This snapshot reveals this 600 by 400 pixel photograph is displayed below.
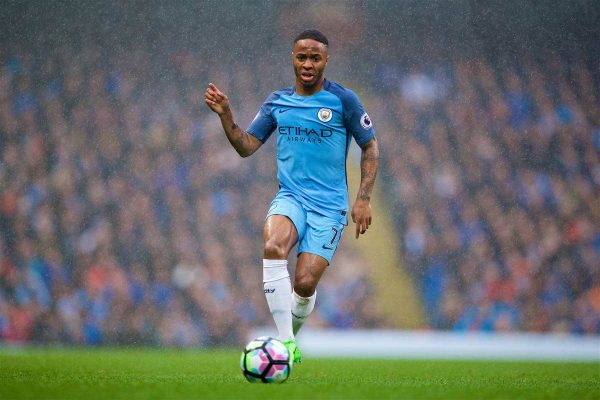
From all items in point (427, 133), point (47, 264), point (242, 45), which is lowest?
point (47, 264)

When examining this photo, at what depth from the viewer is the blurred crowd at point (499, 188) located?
45.3 ft

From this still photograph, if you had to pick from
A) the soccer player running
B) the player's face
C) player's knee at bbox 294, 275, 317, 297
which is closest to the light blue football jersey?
the soccer player running

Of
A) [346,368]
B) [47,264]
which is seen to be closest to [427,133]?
[47,264]

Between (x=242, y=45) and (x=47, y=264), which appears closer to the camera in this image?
(x=47, y=264)

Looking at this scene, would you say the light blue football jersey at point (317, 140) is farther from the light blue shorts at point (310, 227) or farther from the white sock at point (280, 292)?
the white sock at point (280, 292)

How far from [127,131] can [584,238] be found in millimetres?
7114

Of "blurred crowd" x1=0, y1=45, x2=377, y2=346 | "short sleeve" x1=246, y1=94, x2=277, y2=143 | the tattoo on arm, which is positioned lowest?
"blurred crowd" x1=0, y1=45, x2=377, y2=346

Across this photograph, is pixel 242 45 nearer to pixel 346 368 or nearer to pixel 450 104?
pixel 450 104

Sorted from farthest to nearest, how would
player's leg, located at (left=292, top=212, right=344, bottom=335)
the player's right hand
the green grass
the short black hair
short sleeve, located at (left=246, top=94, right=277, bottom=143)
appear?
short sleeve, located at (left=246, top=94, right=277, bottom=143) → the short black hair → player's leg, located at (left=292, top=212, right=344, bottom=335) → the player's right hand → the green grass

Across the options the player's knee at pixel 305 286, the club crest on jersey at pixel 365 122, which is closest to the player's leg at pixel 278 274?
the player's knee at pixel 305 286

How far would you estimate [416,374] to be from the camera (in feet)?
22.2

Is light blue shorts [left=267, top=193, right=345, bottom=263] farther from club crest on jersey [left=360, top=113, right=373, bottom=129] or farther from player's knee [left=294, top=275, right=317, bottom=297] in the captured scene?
club crest on jersey [left=360, top=113, right=373, bottom=129]

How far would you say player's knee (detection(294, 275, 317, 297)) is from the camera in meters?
5.84

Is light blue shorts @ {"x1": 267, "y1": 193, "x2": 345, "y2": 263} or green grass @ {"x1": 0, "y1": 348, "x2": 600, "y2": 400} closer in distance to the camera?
green grass @ {"x1": 0, "y1": 348, "x2": 600, "y2": 400}
